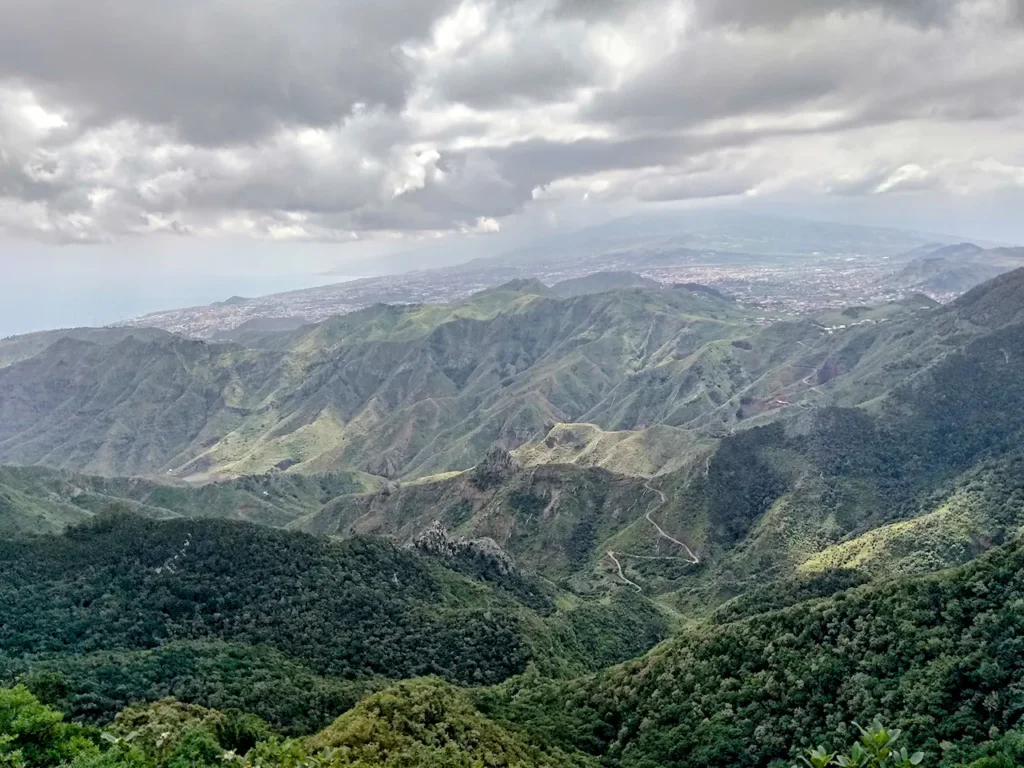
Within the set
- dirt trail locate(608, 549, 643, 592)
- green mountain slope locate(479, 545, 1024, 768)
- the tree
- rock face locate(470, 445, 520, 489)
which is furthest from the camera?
rock face locate(470, 445, 520, 489)

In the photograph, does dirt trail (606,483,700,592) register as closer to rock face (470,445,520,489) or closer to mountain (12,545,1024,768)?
rock face (470,445,520,489)

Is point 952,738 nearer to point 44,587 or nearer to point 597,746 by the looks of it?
point 597,746

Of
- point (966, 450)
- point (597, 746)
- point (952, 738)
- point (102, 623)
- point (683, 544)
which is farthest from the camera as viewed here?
point (966, 450)

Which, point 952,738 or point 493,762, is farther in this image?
point 493,762

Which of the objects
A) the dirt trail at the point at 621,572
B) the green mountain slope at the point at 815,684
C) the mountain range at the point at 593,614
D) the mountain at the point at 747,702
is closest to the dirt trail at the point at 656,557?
the dirt trail at the point at 621,572

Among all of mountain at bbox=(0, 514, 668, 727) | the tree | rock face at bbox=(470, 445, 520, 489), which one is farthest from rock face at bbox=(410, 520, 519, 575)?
the tree

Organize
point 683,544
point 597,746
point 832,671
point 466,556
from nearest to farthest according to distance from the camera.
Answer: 1. point 832,671
2. point 597,746
3. point 466,556
4. point 683,544

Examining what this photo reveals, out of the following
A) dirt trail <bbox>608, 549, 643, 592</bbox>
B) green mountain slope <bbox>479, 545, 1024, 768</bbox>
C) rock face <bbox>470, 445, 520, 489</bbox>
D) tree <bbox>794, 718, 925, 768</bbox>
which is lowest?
dirt trail <bbox>608, 549, 643, 592</bbox>

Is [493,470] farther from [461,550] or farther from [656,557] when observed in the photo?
Answer: [461,550]

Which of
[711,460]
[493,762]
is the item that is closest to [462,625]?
[493,762]
